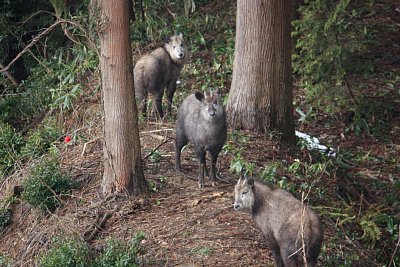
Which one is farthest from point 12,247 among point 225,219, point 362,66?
point 362,66

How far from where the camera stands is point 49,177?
10352 millimetres

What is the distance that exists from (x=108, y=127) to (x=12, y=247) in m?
2.05

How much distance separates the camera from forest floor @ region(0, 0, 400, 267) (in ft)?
29.2

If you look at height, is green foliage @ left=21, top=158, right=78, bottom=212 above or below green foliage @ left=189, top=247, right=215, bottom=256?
above

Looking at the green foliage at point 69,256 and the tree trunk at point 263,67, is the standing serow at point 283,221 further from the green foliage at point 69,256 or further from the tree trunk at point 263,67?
the tree trunk at point 263,67

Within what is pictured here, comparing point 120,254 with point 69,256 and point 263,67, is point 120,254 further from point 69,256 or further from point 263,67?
point 263,67

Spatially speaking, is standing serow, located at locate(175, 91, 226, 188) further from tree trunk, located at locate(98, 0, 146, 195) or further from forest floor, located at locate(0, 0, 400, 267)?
tree trunk, located at locate(98, 0, 146, 195)

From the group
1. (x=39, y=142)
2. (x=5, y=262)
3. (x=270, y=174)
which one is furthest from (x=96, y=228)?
(x=39, y=142)

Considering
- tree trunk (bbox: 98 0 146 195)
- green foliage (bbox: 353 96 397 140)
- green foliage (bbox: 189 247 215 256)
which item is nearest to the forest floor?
green foliage (bbox: 189 247 215 256)

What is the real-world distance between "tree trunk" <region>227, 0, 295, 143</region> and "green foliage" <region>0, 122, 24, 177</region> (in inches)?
135

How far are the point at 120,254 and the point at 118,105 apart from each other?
2046 millimetres

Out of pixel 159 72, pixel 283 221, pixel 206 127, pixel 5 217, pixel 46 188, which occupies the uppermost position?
pixel 159 72

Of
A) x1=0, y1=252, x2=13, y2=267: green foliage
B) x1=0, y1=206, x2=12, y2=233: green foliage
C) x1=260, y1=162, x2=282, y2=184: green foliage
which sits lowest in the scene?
x1=0, y1=252, x2=13, y2=267: green foliage

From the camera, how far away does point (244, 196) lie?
838 cm
